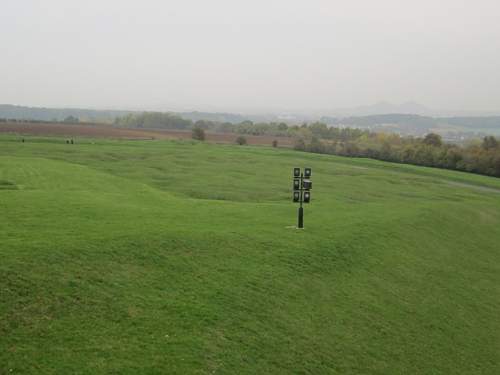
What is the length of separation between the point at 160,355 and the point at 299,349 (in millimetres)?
3446

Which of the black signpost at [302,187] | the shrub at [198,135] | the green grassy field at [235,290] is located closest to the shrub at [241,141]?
the shrub at [198,135]

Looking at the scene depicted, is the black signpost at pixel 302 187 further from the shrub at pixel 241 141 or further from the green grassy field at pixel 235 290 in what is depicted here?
the shrub at pixel 241 141

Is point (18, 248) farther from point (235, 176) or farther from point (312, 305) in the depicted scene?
point (235, 176)

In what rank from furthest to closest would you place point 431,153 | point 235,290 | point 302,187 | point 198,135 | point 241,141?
point 198,135
point 241,141
point 431,153
point 302,187
point 235,290

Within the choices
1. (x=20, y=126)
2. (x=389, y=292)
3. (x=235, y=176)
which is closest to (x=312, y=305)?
(x=389, y=292)

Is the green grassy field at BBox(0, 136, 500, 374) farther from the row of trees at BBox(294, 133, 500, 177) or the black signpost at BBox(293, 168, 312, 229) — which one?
the row of trees at BBox(294, 133, 500, 177)

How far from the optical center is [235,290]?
44.2 feet

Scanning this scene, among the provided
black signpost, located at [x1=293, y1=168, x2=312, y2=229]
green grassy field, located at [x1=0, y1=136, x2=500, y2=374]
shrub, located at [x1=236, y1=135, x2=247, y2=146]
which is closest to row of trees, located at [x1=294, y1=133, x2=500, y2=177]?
shrub, located at [x1=236, y1=135, x2=247, y2=146]

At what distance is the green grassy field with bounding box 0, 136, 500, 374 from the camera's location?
10164mm

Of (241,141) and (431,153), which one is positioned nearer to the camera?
(431,153)

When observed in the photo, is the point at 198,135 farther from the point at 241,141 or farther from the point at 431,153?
the point at 431,153

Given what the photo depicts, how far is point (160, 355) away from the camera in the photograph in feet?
32.4

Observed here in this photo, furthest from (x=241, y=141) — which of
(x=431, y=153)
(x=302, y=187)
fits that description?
(x=302, y=187)

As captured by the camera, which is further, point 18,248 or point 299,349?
point 18,248
